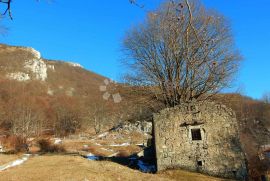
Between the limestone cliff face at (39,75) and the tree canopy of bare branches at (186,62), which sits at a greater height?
the limestone cliff face at (39,75)

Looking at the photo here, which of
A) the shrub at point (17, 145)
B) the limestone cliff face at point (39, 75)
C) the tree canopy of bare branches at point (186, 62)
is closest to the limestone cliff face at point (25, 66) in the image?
the limestone cliff face at point (39, 75)

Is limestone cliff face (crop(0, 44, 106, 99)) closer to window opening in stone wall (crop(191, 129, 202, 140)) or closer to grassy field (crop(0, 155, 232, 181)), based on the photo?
grassy field (crop(0, 155, 232, 181))

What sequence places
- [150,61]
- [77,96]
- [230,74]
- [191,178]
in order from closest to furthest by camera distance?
[191,178] < [230,74] < [150,61] < [77,96]

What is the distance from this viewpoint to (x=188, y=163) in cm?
1341

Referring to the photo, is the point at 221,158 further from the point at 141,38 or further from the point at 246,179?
the point at 141,38

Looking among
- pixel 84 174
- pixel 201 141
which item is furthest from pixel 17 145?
pixel 201 141

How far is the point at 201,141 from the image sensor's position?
13477 millimetres

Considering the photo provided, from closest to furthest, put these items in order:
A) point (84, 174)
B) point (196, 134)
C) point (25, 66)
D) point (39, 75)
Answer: point (84, 174) < point (196, 134) < point (25, 66) < point (39, 75)

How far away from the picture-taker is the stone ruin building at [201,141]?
42.9 feet

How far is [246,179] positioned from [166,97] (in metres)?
6.93

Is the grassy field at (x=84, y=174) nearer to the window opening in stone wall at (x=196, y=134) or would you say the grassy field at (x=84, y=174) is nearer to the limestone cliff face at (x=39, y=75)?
the window opening in stone wall at (x=196, y=134)

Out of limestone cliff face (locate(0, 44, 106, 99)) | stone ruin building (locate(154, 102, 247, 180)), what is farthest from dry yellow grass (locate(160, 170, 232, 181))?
limestone cliff face (locate(0, 44, 106, 99))

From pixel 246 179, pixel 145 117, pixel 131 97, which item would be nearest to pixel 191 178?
pixel 246 179

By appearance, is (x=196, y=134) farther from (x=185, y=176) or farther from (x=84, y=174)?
(x=84, y=174)
